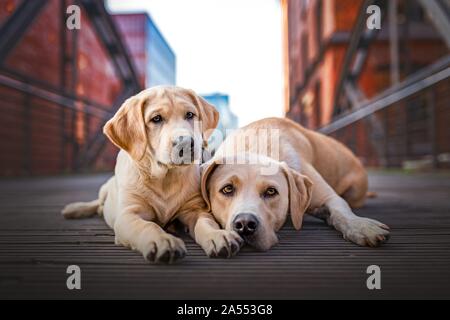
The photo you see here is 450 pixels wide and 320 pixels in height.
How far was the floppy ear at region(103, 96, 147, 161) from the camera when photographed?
6.88 ft

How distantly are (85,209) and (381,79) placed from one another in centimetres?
1297

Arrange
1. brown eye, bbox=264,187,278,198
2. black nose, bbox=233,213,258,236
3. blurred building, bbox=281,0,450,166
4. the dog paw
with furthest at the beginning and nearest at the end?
blurred building, bbox=281,0,450,166 < brown eye, bbox=264,187,278,198 < black nose, bbox=233,213,258,236 < the dog paw

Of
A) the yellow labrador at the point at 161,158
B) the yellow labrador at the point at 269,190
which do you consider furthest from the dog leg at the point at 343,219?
the yellow labrador at the point at 161,158

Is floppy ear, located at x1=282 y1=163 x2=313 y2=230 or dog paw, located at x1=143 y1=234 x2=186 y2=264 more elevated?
floppy ear, located at x1=282 y1=163 x2=313 y2=230

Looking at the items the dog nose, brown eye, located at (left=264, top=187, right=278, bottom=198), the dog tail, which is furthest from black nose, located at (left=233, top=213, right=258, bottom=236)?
the dog tail

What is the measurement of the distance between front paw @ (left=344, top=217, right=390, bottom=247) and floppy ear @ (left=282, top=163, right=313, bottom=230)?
0.27m

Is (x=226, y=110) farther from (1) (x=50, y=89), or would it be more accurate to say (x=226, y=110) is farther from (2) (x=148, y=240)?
(1) (x=50, y=89)

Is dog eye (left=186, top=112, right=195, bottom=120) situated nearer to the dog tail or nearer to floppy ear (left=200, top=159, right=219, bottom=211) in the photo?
floppy ear (left=200, top=159, right=219, bottom=211)

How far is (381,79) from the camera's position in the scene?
45.2 ft

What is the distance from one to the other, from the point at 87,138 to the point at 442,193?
8099 mm

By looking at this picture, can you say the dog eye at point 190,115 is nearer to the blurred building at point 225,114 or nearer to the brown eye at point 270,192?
the brown eye at point 270,192

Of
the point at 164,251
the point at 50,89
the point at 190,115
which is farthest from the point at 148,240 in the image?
the point at 50,89

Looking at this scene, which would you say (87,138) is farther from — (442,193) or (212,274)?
(212,274)

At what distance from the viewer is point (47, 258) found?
5.47 feet
